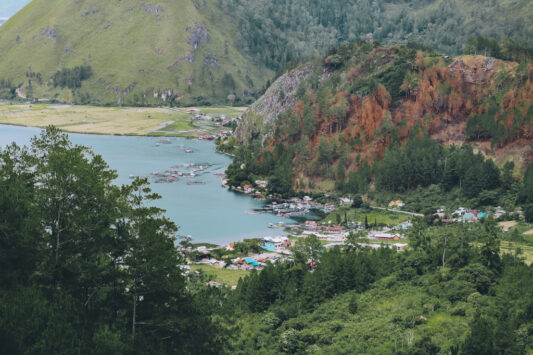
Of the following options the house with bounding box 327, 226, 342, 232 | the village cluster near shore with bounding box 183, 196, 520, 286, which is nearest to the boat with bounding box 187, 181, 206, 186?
the village cluster near shore with bounding box 183, 196, 520, 286

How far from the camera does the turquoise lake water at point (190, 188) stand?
8175cm

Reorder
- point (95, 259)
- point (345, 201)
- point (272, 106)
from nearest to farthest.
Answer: point (95, 259), point (345, 201), point (272, 106)

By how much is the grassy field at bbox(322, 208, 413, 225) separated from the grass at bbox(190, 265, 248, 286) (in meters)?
26.8

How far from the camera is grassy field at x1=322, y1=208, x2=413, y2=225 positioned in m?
82.4

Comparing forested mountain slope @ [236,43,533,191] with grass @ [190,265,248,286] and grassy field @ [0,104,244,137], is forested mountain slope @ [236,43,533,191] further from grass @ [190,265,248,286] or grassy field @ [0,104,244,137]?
grassy field @ [0,104,244,137]

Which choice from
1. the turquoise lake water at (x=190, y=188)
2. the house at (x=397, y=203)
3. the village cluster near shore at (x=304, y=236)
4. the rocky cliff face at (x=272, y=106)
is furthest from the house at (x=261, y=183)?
the house at (x=397, y=203)

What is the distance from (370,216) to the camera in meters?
85.4

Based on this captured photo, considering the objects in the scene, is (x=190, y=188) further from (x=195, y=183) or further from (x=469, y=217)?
(x=469, y=217)

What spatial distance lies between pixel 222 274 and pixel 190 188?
48.5 m

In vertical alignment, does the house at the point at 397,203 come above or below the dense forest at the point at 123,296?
below

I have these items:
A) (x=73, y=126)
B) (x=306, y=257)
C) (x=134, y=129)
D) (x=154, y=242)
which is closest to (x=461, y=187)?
(x=306, y=257)

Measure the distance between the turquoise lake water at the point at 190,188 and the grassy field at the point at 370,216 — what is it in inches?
350

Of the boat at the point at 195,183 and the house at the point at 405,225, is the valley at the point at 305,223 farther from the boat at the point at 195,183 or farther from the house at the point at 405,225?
the boat at the point at 195,183

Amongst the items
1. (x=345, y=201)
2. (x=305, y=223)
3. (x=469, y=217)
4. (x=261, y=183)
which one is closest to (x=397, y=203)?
(x=345, y=201)
